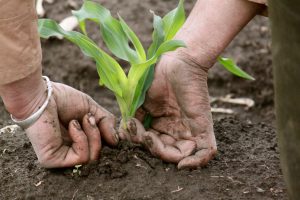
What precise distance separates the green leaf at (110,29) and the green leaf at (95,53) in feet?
0.14

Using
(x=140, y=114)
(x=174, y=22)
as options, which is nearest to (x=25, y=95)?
(x=140, y=114)

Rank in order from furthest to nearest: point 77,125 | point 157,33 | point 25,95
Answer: point 157,33 < point 77,125 < point 25,95

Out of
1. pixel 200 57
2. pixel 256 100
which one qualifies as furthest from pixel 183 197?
pixel 256 100

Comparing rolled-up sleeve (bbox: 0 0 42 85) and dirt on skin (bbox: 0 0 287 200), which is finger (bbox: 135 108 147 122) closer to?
dirt on skin (bbox: 0 0 287 200)

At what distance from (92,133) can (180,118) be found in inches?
12.4

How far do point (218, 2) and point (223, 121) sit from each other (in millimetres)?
549

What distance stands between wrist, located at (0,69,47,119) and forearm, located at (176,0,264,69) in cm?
51

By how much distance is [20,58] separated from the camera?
1926mm

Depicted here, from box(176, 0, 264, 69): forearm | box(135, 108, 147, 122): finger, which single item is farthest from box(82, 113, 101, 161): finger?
box(176, 0, 264, 69): forearm

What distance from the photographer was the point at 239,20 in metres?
2.31

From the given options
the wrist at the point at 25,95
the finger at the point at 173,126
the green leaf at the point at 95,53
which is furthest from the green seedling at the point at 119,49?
the wrist at the point at 25,95

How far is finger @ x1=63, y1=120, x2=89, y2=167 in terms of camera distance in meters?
2.17

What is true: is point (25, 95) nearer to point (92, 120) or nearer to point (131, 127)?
point (92, 120)

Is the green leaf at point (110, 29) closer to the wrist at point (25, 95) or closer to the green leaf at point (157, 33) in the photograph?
the green leaf at point (157, 33)
